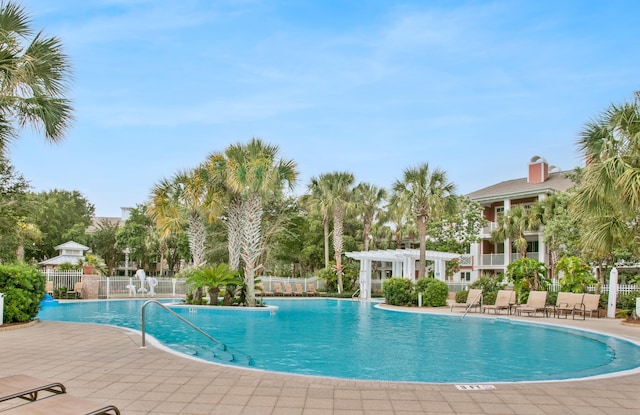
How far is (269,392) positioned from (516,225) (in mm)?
29674

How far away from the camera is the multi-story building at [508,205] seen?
111ft

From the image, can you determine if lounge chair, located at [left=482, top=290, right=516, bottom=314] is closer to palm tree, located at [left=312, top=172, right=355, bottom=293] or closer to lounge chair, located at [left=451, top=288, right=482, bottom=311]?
lounge chair, located at [left=451, top=288, right=482, bottom=311]

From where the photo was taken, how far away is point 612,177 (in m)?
13.4

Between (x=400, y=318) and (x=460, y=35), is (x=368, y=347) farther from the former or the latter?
(x=460, y=35)

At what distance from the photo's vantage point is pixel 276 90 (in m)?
18.3

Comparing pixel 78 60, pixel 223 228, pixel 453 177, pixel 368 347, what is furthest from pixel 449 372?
pixel 223 228

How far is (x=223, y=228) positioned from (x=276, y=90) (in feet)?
63.6

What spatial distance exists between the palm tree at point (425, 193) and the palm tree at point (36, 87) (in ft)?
56.2

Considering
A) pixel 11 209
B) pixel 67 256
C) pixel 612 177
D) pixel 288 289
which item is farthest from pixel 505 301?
pixel 67 256

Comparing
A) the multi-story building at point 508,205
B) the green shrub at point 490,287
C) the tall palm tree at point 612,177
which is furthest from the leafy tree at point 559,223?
the tall palm tree at point 612,177

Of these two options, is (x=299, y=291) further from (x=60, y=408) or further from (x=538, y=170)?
(x=60, y=408)

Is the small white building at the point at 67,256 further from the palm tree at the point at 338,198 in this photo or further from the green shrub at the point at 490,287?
the green shrub at the point at 490,287

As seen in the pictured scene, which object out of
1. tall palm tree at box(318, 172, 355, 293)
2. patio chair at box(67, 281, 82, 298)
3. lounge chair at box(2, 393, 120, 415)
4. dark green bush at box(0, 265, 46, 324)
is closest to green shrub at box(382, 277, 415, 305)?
tall palm tree at box(318, 172, 355, 293)

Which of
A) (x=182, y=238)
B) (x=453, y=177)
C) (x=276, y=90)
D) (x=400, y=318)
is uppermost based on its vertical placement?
(x=276, y=90)
